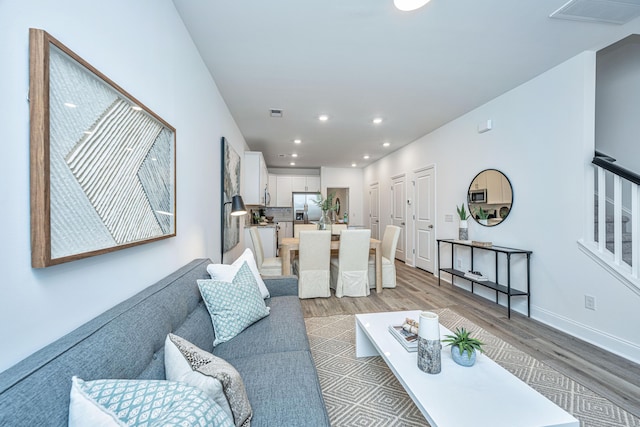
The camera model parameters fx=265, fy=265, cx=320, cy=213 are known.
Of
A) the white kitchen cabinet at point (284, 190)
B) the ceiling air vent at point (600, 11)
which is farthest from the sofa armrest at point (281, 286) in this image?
the white kitchen cabinet at point (284, 190)

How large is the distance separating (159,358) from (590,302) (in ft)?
10.9

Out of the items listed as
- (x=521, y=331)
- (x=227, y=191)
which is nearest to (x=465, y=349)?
(x=521, y=331)

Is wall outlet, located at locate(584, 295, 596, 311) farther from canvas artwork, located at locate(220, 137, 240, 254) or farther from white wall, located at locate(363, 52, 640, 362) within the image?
canvas artwork, located at locate(220, 137, 240, 254)

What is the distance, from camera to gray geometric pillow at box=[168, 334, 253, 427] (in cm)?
81

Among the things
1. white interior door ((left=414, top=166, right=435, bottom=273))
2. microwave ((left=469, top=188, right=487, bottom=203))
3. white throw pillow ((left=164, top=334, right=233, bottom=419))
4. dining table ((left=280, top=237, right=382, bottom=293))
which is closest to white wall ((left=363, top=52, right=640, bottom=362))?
microwave ((left=469, top=188, right=487, bottom=203))

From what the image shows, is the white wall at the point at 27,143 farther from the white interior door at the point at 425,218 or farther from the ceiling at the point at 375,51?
the white interior door at the point at 425,218

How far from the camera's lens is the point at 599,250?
231 centimetres

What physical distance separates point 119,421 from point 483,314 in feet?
11.0

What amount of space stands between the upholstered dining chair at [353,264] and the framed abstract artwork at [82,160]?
99.5 inches

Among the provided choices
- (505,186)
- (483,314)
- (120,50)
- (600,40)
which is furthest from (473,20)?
(483,314)

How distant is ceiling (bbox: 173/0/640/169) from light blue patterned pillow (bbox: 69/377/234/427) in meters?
2.18

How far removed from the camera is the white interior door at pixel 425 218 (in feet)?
15.7

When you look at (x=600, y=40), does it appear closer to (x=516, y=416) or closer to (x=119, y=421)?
(x=516, y=416)

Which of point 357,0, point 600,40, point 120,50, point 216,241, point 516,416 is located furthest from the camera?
point 216,241
